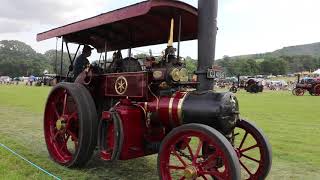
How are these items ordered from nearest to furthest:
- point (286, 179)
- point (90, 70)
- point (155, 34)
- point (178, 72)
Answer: point (178, 72) < point (286, 179) < point (90, 70) < point (155, 34)

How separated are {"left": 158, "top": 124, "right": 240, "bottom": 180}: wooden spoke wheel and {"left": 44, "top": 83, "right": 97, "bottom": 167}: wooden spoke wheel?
139cm

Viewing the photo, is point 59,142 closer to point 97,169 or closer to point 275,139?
point 97,169

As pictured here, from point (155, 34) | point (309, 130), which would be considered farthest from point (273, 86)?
point (155, 34)

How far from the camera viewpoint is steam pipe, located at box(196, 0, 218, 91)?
440cm

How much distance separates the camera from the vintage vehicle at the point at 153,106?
13.4 feet

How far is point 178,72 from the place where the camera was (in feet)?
15.5

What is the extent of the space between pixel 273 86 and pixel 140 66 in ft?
168

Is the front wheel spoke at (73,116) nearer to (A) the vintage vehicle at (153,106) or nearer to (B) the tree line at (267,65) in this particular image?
(A) the vintage vehicle at (153,106)

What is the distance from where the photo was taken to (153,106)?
188 inches

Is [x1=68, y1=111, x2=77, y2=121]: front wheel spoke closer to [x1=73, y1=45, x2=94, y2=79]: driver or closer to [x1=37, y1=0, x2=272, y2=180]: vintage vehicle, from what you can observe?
[x1=37, y1=0, x2=272, y2=180]: vintage vehicle

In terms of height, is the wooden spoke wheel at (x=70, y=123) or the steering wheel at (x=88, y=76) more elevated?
the steering wheel at (x=88, y=76)

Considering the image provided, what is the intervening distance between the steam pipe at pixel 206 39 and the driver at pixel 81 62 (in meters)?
2.43

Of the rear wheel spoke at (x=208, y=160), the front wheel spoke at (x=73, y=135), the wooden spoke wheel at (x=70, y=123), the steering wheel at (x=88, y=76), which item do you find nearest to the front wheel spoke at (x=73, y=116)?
the wooden spoke wheel at (x=70, y=123)

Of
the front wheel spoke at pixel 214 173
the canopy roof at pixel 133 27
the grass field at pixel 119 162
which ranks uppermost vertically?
the canopy roof at pixel 133 27
